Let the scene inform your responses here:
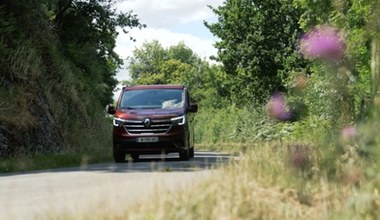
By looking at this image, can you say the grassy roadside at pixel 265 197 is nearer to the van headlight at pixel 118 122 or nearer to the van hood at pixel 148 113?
the van hood at pixel 148 113

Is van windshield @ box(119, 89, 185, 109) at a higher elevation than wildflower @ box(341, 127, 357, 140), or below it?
higher

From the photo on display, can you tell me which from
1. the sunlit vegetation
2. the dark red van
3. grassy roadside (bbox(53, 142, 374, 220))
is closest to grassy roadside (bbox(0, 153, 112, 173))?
the dark red van

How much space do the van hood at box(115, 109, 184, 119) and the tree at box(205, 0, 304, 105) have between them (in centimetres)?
2645

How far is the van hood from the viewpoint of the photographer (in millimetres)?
18703

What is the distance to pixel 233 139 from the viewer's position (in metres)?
52.6

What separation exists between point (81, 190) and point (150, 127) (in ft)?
27.7

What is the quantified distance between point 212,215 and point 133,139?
43.5 ft

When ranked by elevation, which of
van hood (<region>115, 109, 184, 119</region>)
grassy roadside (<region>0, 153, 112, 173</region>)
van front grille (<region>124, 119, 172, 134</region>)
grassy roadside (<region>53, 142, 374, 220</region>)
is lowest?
grassy roadside (<region>53, 142, 374, 220</region>)

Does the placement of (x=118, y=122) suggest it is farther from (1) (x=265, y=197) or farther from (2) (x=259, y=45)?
(2) (x=259, y=45)

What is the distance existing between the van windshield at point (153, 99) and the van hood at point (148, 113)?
1.31 ft

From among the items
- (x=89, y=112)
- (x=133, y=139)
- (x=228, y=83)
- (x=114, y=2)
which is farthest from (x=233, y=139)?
(x=133, y=139)

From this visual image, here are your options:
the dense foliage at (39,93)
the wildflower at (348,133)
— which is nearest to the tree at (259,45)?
the dense foliage at (39,93)

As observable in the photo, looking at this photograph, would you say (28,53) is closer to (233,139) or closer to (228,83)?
(228,83)

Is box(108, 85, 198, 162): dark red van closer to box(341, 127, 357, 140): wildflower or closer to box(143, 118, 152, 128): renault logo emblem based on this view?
box(143, 118, 152, 128): renault logo emblem
